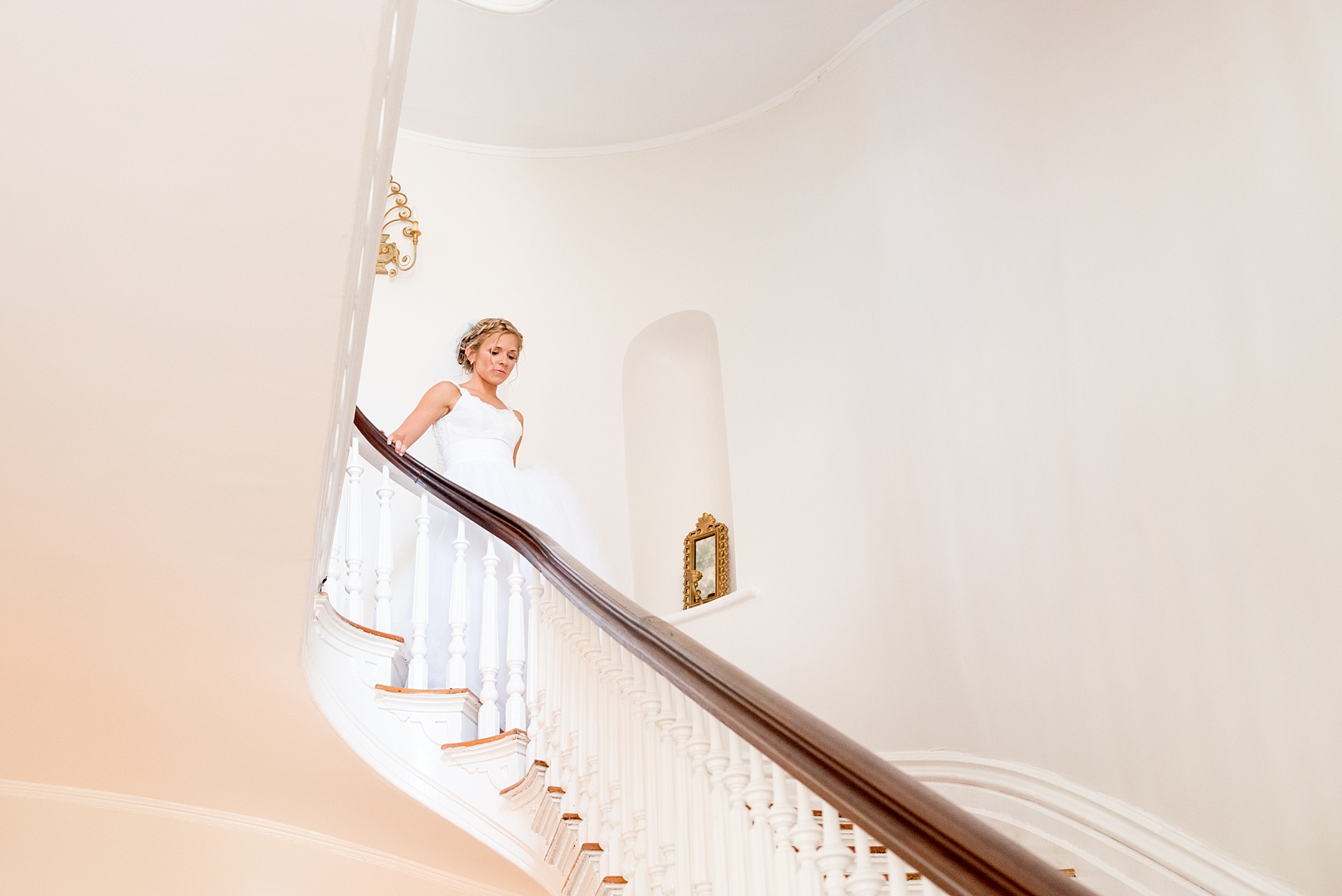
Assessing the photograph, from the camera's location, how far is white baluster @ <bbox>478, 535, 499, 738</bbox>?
11.2 feet

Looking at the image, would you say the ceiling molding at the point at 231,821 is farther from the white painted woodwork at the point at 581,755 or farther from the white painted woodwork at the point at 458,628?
the white painted woodwork at the point at 458,628

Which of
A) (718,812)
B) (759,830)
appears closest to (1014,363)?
(718,812)

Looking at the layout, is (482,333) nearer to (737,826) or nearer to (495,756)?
(495,756)

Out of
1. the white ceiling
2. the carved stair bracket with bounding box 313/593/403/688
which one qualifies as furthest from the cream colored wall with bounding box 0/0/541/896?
the white ceiling

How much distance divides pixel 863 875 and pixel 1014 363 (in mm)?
3127

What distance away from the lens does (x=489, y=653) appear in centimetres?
346

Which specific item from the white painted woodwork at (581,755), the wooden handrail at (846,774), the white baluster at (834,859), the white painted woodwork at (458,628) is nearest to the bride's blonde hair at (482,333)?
the white painted woodwork at (581,755)

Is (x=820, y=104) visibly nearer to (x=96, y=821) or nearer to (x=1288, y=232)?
(x=1288, y=232)

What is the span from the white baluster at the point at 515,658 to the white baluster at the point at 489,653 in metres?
0.05

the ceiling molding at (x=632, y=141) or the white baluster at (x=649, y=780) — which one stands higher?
the ceiling molding at (x=632, y=141)

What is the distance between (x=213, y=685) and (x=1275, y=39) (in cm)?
387

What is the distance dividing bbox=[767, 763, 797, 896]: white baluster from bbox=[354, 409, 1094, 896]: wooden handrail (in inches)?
3.2

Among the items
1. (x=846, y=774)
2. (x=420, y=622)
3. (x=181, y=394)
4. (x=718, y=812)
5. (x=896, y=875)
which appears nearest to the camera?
(x=896, y=875)

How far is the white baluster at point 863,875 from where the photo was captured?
1638mm
